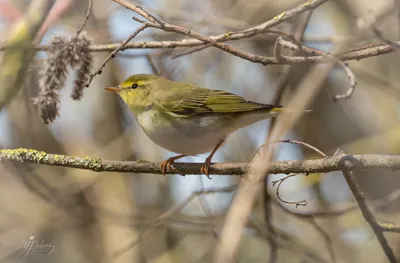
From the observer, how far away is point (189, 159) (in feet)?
13.2

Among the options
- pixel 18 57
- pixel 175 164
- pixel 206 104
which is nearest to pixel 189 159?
pixel 206 104

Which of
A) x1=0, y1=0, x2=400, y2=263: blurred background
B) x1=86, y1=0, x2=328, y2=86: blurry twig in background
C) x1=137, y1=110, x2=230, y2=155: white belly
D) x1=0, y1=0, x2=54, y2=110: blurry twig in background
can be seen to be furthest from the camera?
x1=0, y1=0, x2=400, y2=263: blurred background

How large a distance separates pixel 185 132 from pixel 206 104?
13.5 inches

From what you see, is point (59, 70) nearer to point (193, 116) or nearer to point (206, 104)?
point (193, 116)

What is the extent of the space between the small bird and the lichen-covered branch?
11.3 inches

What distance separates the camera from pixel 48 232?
186 inches

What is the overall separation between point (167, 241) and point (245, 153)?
121cm

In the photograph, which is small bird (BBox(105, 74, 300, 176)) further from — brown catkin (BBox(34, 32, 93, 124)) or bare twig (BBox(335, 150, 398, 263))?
bare twig (BBox(335, 150, 398, 263))

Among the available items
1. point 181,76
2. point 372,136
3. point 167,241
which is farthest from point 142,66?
point 372,136

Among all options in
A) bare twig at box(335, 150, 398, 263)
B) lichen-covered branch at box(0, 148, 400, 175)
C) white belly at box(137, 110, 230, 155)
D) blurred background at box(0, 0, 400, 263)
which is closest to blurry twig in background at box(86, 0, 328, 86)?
lichen-covered branch at box(0, 148, 400, 175)

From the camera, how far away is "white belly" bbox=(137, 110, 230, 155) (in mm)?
3211

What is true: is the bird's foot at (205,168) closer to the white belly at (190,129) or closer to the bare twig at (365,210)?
the white belly at (190,129)

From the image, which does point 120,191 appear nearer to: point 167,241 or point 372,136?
point 167,241

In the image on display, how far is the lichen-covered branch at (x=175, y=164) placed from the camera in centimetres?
213
